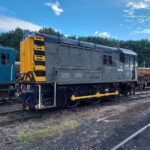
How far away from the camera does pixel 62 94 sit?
8664 mm

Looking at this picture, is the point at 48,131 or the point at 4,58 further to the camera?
the point at 4,58

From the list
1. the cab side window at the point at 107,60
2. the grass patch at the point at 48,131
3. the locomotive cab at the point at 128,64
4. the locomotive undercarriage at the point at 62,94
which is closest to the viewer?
the grass patch at the point at 48,131

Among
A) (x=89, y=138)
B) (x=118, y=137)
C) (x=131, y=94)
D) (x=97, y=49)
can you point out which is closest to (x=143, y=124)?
(x=118, y=137)

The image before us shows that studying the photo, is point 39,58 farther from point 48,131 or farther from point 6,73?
point 6,73

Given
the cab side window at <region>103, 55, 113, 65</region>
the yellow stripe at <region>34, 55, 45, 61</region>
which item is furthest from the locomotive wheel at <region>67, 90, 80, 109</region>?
the cab side window at <region>103, 55, 113, 65</region>

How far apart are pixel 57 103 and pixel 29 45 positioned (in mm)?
3081

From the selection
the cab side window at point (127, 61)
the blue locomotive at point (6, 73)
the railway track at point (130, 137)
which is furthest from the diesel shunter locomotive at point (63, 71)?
the railway track at point (130, 137)

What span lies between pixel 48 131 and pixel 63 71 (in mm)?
3729

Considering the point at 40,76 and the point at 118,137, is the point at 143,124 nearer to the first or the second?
the point at 118,137

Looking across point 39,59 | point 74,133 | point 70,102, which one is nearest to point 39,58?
point 39,59

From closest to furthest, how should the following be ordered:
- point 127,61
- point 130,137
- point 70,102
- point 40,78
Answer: point 130,137 → point 40,78 → point 70,102 → point 127,61

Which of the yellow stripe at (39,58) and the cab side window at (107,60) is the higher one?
the cab side window at (107,60)

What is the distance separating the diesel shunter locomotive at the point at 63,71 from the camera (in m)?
7.85

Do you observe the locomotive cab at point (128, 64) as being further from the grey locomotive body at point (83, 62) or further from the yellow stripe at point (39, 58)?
the yellow stripe at point (39, 58)
